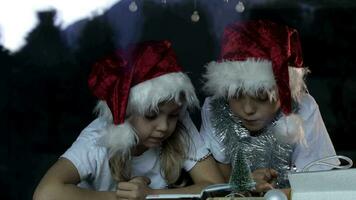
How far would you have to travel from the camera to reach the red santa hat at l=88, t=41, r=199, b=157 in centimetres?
221

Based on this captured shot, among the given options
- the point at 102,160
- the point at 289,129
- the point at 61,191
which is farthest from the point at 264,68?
the point at 61,191

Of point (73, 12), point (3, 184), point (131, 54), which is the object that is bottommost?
point (3, 184)

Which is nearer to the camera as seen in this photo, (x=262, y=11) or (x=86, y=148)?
(x=86, y=148)

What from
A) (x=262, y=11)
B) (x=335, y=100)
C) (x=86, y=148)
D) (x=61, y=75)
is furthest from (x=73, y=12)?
(x=335, y=100)

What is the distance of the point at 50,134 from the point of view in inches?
130

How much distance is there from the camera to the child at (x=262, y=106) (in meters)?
2.33

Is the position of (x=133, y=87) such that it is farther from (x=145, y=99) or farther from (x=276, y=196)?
(x=276, y=196)

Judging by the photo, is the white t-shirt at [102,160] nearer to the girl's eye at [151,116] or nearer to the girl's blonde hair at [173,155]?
the girl's blonde hair at [173,155]

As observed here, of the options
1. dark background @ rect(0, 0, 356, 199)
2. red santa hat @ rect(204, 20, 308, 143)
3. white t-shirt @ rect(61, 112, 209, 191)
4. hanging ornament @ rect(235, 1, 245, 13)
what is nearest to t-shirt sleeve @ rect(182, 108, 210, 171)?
white t-shirt @ rect(61, 112, 209, 191)

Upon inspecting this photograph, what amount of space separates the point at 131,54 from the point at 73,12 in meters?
0.93

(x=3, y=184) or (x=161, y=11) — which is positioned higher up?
(x=161, y=11)

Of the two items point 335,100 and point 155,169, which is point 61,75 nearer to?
point 155,169

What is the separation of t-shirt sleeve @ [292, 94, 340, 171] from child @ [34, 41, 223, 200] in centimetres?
29

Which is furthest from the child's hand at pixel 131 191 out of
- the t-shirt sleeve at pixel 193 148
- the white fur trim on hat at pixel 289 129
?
the white fur trim on hat at pixel 289 129
